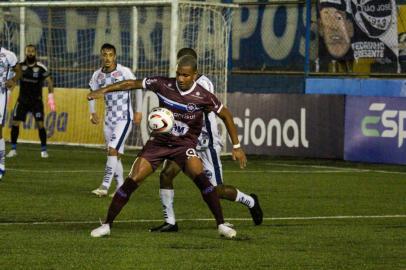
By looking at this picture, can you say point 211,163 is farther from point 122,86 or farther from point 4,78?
point 4,78

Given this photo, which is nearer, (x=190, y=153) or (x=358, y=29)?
(x=190, y=153)

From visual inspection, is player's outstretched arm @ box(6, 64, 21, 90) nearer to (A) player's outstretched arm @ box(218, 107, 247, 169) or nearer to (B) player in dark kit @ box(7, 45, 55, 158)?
(B) player in dark kit @ box(7, 45, 55, 158)

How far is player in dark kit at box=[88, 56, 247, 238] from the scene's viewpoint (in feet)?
40.7

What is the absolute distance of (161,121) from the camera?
40.5ft

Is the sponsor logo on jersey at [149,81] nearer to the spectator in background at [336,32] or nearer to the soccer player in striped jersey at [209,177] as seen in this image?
the soccer player in striped jersey at [209,177]

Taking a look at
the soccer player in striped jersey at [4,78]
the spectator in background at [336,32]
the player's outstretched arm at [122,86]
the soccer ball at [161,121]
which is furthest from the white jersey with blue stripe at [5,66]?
the spectator in background at [336,32]

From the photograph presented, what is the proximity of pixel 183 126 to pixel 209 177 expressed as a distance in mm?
1401

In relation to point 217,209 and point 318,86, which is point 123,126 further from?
point 318,86

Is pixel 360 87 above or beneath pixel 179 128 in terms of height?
beneath

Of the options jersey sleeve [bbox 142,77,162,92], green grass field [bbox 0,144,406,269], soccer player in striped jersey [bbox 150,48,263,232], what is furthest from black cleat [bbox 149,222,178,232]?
jersey sleeve [bbox 142,77,162,92]

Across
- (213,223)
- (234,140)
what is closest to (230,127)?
(234,140)

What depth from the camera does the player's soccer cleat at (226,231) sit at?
12.2 meters

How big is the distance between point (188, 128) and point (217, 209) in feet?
2.92

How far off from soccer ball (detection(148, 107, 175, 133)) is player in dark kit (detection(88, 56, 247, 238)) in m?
0.19
